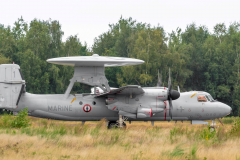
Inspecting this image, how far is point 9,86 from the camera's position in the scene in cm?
1753

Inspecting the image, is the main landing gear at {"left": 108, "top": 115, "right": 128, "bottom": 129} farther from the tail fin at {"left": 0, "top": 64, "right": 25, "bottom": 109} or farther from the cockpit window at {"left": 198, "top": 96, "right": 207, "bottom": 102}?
the tail fin at {"left": 0, "top": 64, "right": 25, "bottom": 109}

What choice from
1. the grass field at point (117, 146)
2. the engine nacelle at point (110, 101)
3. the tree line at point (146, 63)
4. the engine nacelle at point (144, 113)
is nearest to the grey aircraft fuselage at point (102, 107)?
the engine nacelle at point (110, 101)

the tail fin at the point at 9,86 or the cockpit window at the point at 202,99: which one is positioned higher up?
the tail fin at the point at 9,86

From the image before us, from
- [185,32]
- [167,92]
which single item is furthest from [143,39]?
[167,92]

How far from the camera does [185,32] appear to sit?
62.6m

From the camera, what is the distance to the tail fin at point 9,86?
17469mm

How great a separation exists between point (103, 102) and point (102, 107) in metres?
0.33

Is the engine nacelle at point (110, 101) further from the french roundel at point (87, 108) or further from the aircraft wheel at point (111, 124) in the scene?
the aircraft wheel at point (111, 124)

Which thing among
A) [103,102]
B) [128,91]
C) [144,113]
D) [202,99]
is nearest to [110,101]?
[103,102]

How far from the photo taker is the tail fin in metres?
17.5

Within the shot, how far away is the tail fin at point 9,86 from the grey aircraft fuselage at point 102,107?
23.2 inches

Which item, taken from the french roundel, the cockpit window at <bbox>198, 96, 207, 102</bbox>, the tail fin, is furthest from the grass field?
the cockpit window at <bbox>198, 96, 207, 102</bbox>

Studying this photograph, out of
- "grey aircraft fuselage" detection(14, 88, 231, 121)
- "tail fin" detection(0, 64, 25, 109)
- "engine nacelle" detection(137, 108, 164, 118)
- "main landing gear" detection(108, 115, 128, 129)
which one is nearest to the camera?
"tail fin" detection(0, 64, 25, 109)

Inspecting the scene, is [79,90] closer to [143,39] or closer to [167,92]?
[143,39]
